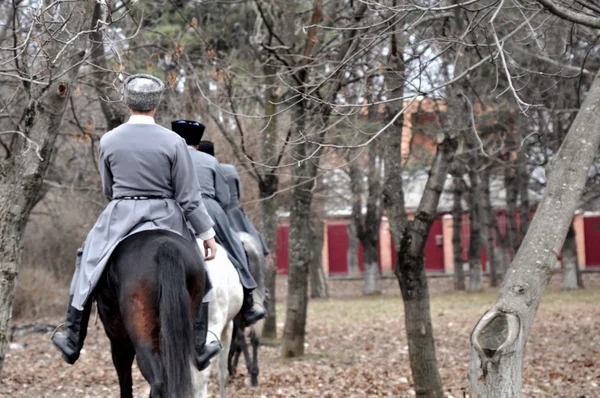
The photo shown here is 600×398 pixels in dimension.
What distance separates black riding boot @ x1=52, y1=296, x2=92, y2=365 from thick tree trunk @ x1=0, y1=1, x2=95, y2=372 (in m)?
1.89

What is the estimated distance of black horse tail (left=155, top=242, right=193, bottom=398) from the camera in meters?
5.47

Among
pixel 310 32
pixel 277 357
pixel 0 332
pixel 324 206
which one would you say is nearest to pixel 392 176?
pixel 310 32

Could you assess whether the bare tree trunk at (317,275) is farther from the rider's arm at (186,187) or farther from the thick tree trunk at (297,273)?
the rider's arm at (186,187)

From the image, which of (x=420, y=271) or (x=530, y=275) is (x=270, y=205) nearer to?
(x=420, y=271)

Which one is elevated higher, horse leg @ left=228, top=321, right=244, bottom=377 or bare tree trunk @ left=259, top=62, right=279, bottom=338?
bare tree trunk @ left=259, top=62, right=279, bottom=338

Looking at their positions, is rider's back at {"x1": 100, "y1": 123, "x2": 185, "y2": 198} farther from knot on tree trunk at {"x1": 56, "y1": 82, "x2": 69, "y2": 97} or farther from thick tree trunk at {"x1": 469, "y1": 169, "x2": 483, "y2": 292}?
thick tree trunk at {"x1": 469, "y1": 169, "x2": 483, "y2": 292}

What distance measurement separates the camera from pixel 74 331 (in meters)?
6.08

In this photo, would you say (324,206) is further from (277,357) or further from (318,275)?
(277,357)

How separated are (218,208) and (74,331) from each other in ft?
10.3

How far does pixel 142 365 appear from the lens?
561cm

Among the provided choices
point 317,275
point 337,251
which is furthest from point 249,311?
point 337,251

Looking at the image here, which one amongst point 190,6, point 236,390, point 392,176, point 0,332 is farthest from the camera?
point 190,6

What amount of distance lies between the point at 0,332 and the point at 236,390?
13.0 ft

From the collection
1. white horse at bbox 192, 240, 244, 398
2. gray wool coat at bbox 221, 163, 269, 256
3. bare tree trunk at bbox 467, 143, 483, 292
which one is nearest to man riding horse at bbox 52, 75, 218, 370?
white horse at bbox 192, 240, 244, 398
